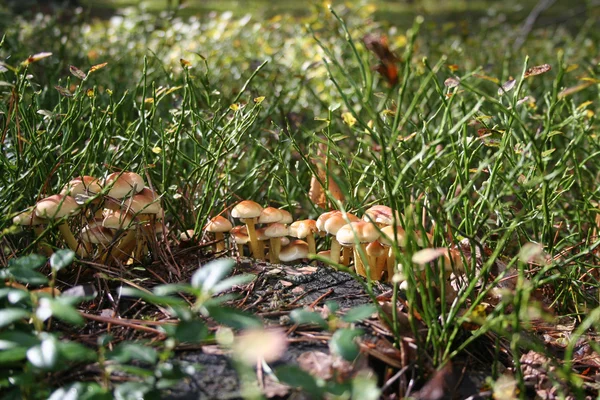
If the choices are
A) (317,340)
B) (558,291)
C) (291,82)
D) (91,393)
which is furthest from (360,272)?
(291,82)

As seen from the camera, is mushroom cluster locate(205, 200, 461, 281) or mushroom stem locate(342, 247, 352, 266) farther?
mushroom stem locate(342, 247, 352, 266)

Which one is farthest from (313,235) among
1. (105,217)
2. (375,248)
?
(105,217)

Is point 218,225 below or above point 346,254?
above

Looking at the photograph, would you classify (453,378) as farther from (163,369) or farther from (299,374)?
(163,369)

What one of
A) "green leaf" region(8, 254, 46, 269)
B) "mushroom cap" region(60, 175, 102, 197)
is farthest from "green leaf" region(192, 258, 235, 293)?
"mushroom cap" region(60, 175, 102, 197)

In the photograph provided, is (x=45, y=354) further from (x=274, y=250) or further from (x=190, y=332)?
(x=274, y=250)

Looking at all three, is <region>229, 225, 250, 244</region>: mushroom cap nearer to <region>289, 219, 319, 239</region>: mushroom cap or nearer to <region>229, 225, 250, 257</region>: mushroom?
<region>229, 225, 250, 257</region>: mushroom
